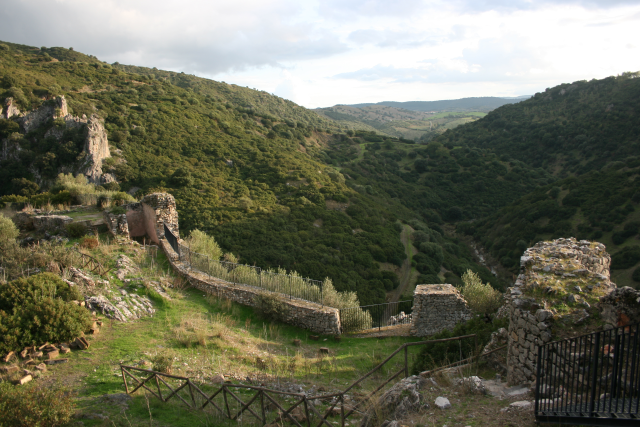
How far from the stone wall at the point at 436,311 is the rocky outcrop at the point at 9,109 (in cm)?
4188

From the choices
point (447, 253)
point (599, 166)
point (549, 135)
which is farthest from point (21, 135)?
point (549, 135)

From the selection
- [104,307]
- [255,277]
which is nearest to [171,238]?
[255,277]


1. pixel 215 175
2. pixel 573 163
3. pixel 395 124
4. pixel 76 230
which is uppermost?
pixel 395 124

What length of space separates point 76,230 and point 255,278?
299 inches

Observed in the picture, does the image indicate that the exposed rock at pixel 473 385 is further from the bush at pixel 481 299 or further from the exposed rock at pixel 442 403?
the bush at pixel 481 299

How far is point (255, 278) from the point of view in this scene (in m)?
13.2

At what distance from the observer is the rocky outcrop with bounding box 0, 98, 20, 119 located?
1359 inches

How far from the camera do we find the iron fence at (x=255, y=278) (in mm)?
12805

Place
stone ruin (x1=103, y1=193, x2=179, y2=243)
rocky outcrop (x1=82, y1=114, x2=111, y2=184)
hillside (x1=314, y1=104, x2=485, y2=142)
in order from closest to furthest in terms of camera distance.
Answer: stone ruin (x1=103, y1=193, x2=179, y2=243), rocky outcrop (x1=82, y1=114, x2=111, y2=184), hillside (x1=314, y1=104, x2=485, y2=142)

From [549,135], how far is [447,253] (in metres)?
44.4

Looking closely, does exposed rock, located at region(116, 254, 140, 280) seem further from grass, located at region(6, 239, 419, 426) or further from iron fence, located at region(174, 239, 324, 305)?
iron fence, located at region(174, 239, 324, 305)

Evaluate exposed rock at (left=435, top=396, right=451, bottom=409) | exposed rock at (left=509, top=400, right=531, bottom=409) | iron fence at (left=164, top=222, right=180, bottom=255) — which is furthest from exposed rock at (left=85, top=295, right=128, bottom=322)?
exposed rock at (left=509, top=400, right=531, bottom=409)

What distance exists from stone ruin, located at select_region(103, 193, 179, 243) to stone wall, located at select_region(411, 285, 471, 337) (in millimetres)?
10752

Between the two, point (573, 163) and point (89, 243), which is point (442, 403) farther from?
point (573, 163)
